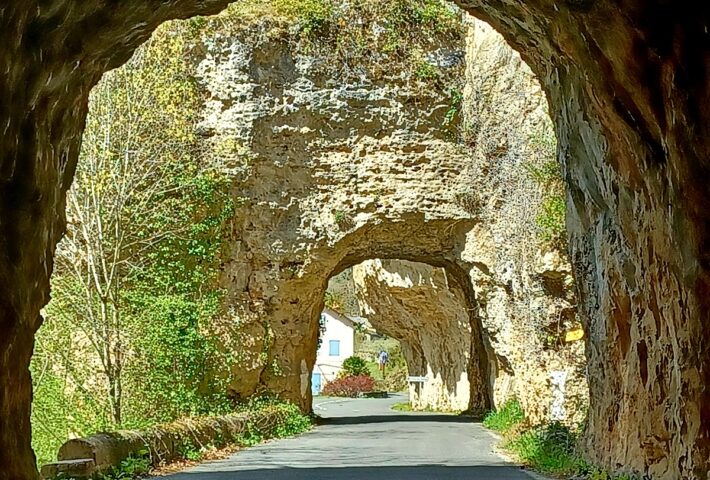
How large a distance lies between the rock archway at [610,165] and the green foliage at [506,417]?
7.92 metres

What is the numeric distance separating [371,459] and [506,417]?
21.6 feet

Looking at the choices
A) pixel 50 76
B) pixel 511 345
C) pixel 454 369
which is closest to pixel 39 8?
pixel 50 76

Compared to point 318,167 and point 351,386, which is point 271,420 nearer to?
point 318,167

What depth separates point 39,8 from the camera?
5.36 m

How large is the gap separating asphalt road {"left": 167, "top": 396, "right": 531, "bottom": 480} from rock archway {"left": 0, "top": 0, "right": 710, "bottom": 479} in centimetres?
240

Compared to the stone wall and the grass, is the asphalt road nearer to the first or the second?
the grass

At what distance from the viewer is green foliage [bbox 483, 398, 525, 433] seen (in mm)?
17141

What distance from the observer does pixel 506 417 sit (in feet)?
60.0

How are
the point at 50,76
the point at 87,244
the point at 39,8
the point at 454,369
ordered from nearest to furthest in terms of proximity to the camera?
1. the point at 39,8
2. the point at 50,76
3. the point at 87,244
4. the point at 454,369

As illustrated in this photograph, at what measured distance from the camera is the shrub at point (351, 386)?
50156 millimetres

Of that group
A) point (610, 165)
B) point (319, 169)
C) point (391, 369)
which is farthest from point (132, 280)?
point (391, 369)

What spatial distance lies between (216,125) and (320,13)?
11.2 ft

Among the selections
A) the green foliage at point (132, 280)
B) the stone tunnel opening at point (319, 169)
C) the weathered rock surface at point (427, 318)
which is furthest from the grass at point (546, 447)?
the weathered rock surface at point (427, 318)

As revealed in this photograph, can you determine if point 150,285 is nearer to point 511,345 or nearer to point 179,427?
point 179,427
